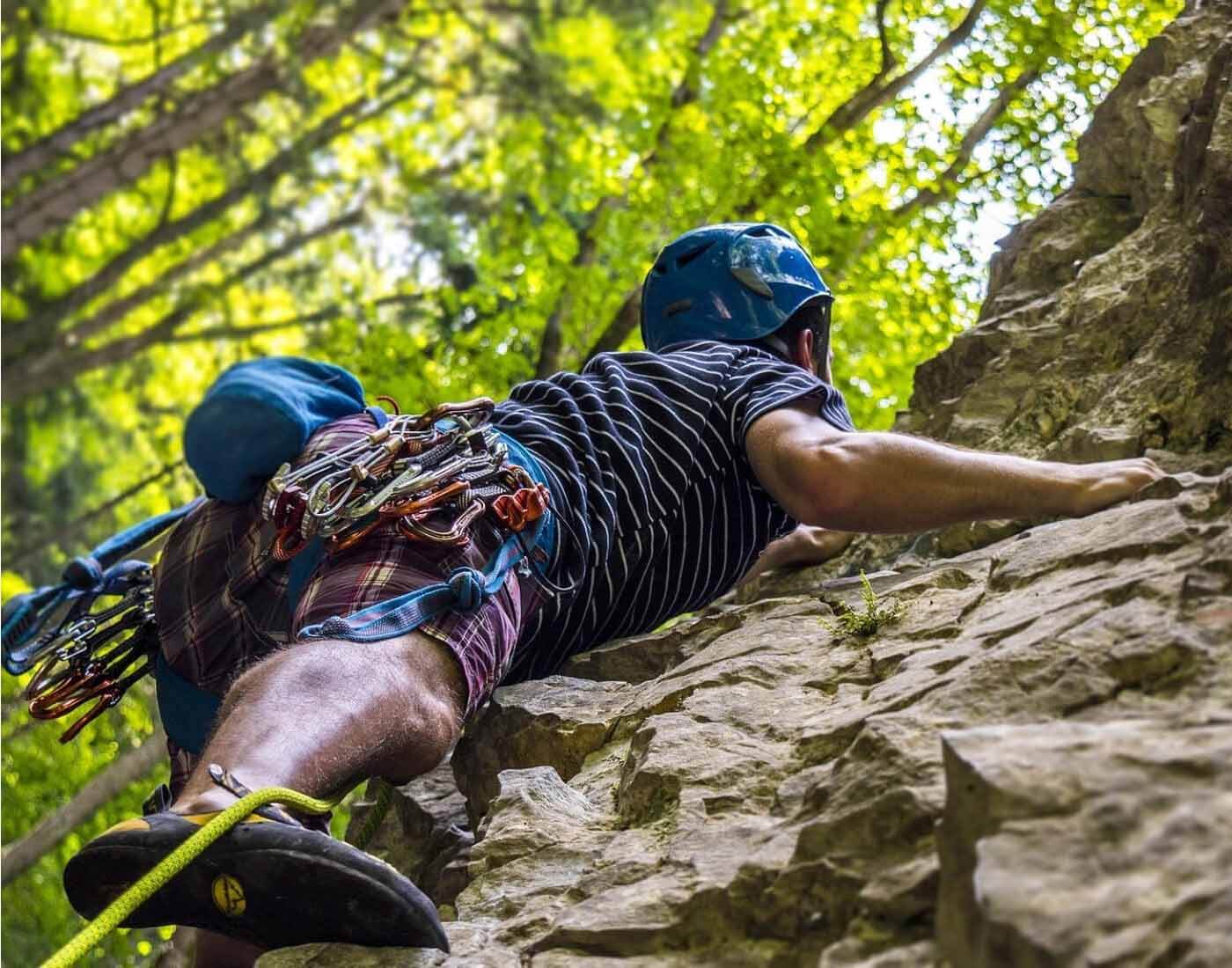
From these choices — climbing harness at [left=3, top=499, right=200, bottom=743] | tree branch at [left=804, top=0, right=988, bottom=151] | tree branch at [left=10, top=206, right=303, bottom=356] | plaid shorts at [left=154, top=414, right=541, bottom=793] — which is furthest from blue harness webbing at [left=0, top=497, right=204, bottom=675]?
tree branch at [left=10, top=206, right=303, bottom=356]

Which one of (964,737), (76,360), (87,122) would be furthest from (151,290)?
(964,737)

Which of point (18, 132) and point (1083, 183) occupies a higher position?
point (18, 132)

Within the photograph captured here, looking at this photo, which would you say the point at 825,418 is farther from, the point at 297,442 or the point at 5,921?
the point at 5,921

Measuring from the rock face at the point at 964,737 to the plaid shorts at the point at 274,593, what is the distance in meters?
0.37

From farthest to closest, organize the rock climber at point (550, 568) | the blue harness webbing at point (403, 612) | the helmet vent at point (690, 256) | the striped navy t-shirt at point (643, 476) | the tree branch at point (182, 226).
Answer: the tree branch at point (182, 226) → the helmet vent at point (690, 256) → the striped navy t-shirt at point (643, 476) → the blue harness webbing at point (403, 612) → the rock climber at point (550, 568)

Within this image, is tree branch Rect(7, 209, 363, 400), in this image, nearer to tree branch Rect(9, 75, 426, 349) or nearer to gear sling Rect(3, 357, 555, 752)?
tree branch Rect(9, 75, 426, 349)

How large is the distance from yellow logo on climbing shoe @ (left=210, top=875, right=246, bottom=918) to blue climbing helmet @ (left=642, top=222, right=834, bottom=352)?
264 cm

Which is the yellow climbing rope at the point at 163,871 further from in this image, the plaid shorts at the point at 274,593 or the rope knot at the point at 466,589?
the rope knot at the point at 466,589

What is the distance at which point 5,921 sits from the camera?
12102 millimetres

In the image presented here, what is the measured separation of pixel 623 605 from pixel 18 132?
12488mm

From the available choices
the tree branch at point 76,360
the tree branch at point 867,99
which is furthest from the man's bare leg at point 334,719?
the tree branch at point 76,360

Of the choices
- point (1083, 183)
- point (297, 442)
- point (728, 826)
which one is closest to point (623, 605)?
point (297, 442)

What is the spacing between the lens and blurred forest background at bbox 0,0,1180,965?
9531mm

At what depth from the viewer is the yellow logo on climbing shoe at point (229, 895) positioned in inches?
88.7
